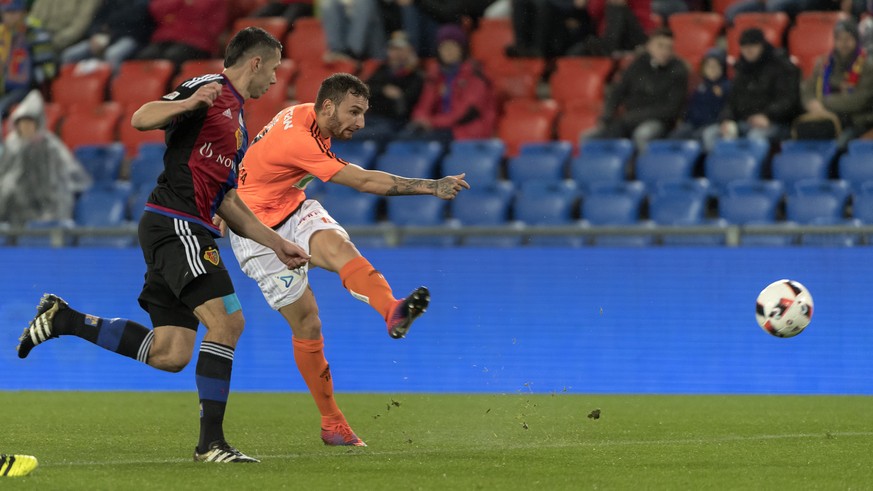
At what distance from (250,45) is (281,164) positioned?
113 cm

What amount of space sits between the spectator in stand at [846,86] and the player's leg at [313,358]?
7505 millimetres

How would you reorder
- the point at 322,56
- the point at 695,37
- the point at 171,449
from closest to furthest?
1. the point at 171,449
2. the point at 695,37
3. the point at 322,56

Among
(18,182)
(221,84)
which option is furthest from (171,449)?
(18,182)

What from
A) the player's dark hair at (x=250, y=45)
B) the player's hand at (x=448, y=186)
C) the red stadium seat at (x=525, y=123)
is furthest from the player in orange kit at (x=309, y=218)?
the red stadium seat at (x=525, y=123)

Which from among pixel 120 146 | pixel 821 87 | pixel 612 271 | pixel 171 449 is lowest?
pixel 171 449

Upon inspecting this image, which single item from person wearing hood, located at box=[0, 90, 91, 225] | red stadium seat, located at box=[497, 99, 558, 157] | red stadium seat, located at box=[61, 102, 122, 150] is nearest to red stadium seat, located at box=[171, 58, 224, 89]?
red stadium seat, located at box=[61, 102, 122, 150]

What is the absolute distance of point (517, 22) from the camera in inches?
632

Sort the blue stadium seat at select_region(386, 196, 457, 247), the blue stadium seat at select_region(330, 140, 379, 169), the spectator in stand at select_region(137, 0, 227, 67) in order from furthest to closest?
1. the spectator in stand at select_region(137, 0, 227, 67)
2. the blue stadium seat at select_region(330, 140, 379, 169)
3. the blue stadium seat at select_region(386, 196, 457, 247)

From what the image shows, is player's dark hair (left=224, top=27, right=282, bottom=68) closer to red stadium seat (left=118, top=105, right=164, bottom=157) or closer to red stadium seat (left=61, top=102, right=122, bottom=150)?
red stadium seat (left=118, top=105, right=164, bottom=157)

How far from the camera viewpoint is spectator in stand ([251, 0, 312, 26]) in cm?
1800

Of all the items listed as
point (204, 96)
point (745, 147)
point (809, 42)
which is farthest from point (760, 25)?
point (204, 96)

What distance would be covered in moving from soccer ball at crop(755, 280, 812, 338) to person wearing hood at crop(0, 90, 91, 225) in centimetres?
825

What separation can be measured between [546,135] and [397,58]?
1874 millimetres

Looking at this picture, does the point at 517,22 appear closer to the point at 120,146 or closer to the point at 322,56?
the point at 322,56
